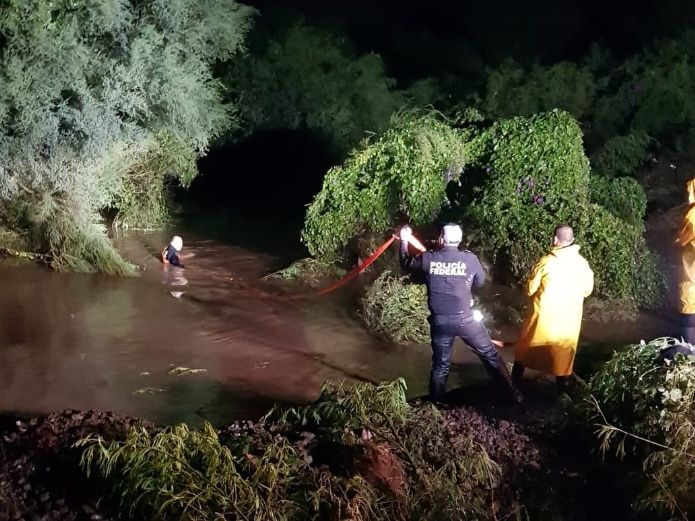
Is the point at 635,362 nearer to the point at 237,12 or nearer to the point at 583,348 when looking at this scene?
the point at 583,348

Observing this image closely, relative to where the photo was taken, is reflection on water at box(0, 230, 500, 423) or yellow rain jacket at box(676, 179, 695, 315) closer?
yellow rain jacket at box(676, 179, 695, 315)

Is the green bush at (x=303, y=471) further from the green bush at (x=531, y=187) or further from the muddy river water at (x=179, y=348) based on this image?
the green bush at (x=531, y=187)

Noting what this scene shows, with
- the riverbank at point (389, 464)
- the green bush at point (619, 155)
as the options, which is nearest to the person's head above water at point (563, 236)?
the riverbank at point (389, 464)

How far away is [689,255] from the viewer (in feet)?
22.5

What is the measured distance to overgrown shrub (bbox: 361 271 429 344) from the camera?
9055mm

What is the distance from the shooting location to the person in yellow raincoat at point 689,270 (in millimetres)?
6805

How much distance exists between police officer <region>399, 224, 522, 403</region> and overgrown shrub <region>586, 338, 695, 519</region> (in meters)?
1.31

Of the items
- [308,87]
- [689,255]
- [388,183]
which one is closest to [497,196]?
[388,183]

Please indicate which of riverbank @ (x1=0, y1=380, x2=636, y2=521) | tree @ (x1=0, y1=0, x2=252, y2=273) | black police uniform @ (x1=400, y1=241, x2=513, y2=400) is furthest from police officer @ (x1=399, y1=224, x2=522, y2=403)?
tree @ (x1=0, y1=0, x2=252, y2=273)

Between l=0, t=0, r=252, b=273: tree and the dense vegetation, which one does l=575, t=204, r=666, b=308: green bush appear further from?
l=0, t=0, r=252, b=273: tree

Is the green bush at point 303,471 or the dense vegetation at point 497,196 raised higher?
the dense vegetation at point 497,196

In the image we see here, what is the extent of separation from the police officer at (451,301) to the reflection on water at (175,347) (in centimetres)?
105

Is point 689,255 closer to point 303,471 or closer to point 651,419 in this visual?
point 651,419

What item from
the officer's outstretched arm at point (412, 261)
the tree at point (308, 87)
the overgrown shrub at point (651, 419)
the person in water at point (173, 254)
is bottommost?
the person in water at point (173, 254)
